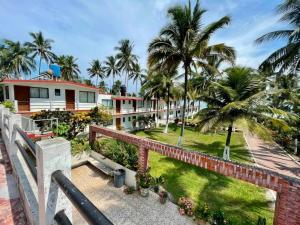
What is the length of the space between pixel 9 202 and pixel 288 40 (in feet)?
52.8

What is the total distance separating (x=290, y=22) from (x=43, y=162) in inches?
626

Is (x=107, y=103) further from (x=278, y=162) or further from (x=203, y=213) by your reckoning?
(x=203, y=213)

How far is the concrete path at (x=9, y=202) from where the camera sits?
2219 millimetres

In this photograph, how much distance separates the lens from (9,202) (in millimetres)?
2523

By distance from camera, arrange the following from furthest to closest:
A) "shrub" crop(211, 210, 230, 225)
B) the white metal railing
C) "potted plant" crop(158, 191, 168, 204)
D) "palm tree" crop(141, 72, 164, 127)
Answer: "palm tree" crop(141, 72, 164, 127)
the white metal railing
"potted plant" crop(158, 191, 168, 204)
"shrub" crop(211, 210, 230, 225)

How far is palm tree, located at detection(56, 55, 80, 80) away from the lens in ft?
127

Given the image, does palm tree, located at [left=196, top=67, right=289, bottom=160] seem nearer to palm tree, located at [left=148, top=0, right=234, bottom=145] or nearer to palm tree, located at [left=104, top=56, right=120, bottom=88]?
palm tree, located at [left=148, top=0, right=234, bottom=145]

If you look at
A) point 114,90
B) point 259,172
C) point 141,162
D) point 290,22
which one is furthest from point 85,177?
point 114,90

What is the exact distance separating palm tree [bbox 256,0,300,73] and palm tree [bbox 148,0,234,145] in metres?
3.76

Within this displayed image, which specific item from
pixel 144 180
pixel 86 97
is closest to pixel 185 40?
pixel 144 180

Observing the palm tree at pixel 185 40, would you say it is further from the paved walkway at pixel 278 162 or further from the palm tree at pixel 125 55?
the palm tree at pixel 125 55

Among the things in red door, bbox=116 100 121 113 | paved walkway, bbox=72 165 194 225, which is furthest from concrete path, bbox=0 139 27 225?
red door, bbox=116 100 121 113

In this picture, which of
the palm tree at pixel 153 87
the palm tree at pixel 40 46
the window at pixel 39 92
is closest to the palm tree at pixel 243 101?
the palm tree at pixel 153 87

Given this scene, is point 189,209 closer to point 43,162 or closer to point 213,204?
point 213,204
